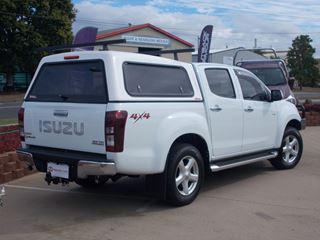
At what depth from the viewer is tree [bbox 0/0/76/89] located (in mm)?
34781

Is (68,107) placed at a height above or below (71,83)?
below

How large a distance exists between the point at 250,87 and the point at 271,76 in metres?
7.28

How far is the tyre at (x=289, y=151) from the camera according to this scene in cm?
852

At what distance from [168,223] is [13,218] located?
6.32 feet

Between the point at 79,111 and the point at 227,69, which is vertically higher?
the point at 227,69

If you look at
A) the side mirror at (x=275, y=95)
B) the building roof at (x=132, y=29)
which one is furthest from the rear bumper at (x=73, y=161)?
the building roof at (x=132, y=29)

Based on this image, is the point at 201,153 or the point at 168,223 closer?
the point at 168,223

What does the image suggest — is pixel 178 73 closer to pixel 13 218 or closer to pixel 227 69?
pixel 227 69

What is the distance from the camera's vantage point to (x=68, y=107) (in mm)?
5727

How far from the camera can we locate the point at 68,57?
6.06 m

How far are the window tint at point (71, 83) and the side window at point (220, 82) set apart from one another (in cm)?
190

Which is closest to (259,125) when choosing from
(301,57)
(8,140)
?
(8,140)

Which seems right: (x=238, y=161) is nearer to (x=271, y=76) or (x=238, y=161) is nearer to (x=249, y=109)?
(x=249, y=109)

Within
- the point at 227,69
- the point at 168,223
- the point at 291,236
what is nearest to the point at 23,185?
the point at 168,223
